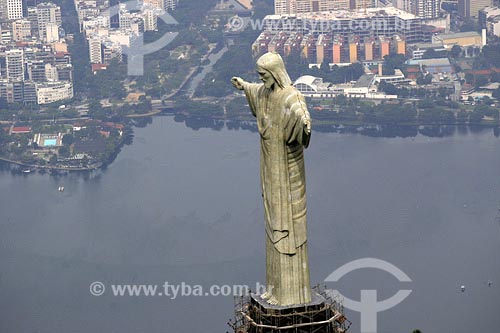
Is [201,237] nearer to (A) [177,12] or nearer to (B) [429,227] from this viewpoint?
(B) [429,227]

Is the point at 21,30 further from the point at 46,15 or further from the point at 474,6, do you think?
the point at 474,6

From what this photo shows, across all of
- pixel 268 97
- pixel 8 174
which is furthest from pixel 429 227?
pixel 268 97

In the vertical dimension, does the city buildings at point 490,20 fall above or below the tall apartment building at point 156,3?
below

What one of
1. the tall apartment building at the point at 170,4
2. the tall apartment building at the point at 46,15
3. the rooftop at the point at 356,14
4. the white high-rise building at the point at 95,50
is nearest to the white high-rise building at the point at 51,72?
the white high-rise building at the point at 95,50

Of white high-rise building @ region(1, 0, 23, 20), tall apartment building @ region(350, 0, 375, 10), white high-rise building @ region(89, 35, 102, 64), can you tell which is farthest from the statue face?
tall apartment building @ region(350, 0, 375, 10)

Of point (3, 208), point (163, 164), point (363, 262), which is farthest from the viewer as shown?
point (163, 164)

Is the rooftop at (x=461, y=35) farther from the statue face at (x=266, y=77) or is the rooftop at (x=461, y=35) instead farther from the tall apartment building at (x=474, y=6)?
the statue face at (x=266, y=77)

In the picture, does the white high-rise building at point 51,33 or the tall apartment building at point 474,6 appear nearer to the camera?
the white high-rise building at point 51,33
